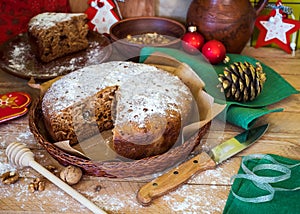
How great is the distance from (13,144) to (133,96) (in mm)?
327

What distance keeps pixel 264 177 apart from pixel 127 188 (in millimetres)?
319

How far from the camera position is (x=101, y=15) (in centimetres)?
167

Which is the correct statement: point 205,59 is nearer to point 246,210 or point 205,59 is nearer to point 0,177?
point 246,210

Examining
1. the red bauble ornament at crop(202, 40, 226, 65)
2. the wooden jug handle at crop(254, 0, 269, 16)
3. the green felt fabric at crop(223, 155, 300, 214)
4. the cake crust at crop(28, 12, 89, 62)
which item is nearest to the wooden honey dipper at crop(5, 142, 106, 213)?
the green felt fabric at crop(223, 155, 300, 214)

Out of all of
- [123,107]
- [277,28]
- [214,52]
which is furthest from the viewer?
[277,28]

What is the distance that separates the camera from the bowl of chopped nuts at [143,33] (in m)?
1.48

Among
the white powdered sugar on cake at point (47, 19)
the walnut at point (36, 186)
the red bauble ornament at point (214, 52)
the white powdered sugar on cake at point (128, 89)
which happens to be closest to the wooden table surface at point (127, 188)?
→ the walnut at point (36, 186)

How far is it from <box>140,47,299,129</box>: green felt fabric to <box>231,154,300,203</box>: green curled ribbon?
0.13 m

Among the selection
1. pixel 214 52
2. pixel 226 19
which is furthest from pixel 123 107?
pixel 226 19

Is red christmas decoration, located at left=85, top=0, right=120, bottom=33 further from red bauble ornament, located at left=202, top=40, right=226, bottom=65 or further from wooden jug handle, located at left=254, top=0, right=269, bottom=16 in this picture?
wooden jug handle, located at left=254, top=0, right=269, bottom=16

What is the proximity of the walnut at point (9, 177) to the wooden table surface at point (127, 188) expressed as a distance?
12mm

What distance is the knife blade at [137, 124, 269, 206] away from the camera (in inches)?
38.8

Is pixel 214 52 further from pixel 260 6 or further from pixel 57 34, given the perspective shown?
pixel 57 34

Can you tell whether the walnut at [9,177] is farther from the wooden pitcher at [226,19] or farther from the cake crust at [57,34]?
the wooden pitcher at [226,19]
